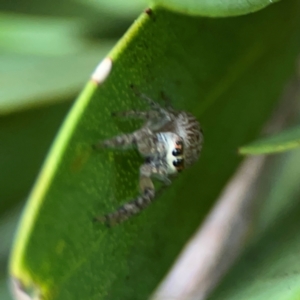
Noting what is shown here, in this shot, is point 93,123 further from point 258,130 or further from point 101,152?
point 258,130

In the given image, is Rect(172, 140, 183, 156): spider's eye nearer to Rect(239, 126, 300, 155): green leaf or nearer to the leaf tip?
Rect(239, 126, 300, 155): green leaf

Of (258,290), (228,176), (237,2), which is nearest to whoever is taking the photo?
(237,2)

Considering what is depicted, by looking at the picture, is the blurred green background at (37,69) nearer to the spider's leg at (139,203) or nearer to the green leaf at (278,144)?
the spider's leg at (139,203)

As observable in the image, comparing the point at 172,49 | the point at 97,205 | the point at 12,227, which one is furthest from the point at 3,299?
the point at 172,49

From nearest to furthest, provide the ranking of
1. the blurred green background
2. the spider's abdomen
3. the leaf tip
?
the leaf tip
the spider's abdomen
the blurred green background

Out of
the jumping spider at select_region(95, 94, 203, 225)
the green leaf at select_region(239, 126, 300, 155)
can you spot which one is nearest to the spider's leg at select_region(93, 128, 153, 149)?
the jumping spider at select_region(95, 94, 203, 225)

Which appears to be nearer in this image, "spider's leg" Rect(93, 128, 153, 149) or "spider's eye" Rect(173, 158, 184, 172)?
"spider's leg" Rect(93, 128, 153, 149)

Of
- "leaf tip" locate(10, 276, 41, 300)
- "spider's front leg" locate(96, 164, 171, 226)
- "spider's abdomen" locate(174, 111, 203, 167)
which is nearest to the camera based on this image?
"leaf tip" locate(10, 276, 41, 300)
